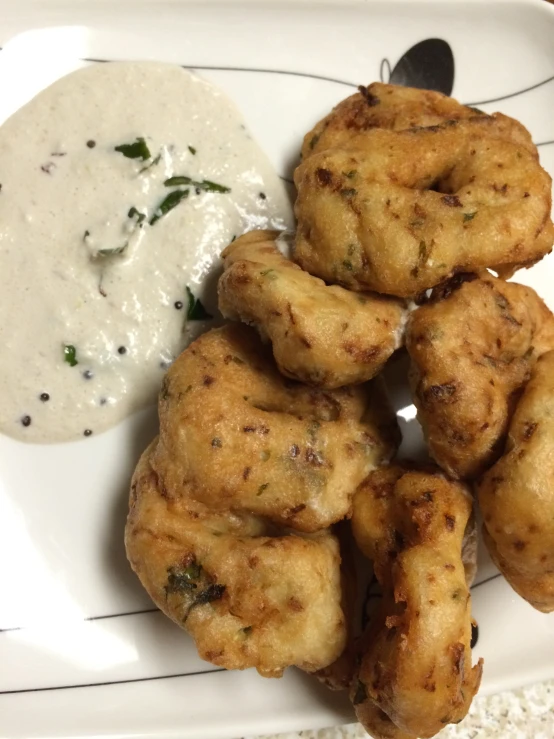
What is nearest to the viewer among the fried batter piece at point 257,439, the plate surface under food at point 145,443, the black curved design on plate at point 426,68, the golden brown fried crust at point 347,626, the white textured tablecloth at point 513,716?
the fried batter piece at point 257,439

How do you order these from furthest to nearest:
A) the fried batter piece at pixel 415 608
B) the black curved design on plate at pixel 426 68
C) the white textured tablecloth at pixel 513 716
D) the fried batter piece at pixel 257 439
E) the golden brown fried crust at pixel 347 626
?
the black curved design on plate at pixel 426 68
the white textured tablecloth at pixel 513 716
the golden brown fried crust at pixel 347 626
the fried batter piece at pixel 257 439
the fried batter piece at pixel 415 608

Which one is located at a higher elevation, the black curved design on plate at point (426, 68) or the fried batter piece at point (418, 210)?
the black curved design on plate at point (426, 68)

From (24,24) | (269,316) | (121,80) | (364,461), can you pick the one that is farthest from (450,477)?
(24,24)

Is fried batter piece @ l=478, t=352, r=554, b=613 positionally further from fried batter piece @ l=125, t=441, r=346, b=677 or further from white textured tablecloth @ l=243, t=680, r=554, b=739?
white textured tablecloth @ l=243, t=680, r=554, b=739

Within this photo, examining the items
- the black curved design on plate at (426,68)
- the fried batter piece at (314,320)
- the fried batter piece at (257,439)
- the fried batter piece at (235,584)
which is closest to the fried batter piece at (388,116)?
the black curved design on plate at (426,68)

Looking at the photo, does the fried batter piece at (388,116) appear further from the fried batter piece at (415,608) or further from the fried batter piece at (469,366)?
the fried batter piece at (415,608)

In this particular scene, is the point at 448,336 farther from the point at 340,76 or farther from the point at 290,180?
the point at 340,76
